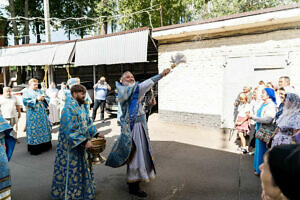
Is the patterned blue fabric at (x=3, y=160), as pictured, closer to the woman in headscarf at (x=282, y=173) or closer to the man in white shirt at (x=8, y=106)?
the woman in headscarf at (x=282, y=173)

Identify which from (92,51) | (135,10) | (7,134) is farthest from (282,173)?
(135,10)

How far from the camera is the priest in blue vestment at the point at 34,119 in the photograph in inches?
208

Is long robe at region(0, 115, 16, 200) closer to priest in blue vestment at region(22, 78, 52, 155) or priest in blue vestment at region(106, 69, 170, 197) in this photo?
priest in blue vestment at region(106, 69, 170, 197)

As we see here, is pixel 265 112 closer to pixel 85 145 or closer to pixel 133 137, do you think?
pixel 133 137

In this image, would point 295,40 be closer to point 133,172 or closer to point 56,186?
point 133,172

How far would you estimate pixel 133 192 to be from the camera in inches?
131

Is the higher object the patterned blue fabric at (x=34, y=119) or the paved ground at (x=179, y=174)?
the patterned blue fabric at (x=34, y=119)

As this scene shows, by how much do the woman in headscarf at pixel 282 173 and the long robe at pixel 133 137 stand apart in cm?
221

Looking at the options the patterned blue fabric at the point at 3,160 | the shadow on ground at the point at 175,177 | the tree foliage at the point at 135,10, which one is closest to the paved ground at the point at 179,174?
the shadow on ground at the point at 175,177

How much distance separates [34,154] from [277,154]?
5.74m

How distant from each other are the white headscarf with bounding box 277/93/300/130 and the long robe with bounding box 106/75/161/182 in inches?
80.6

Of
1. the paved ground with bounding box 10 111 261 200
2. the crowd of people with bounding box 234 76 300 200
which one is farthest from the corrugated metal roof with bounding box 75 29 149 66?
the crowd of people with bounding box 234 76 300 200

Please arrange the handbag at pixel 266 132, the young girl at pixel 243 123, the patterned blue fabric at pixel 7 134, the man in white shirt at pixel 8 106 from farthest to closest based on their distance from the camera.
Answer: the man in white shirt at pixel 8 106 → the young girl at pixel 243 123 → the handbag at pixel 266 132 → the patterned blue fabric at pixel 7 134

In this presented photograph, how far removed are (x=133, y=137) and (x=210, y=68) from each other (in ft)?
16.5
